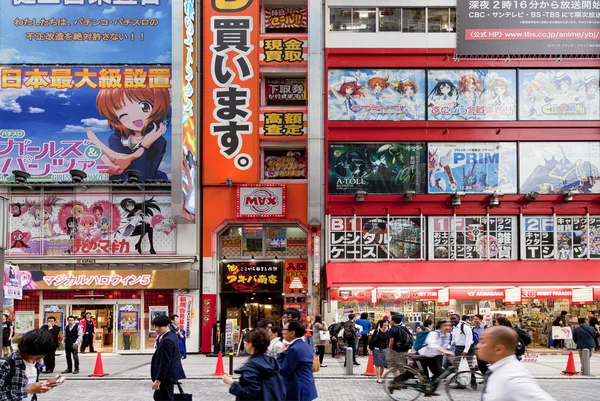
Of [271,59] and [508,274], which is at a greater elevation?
[271,59]

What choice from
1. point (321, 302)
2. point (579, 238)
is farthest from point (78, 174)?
point (579, 238)

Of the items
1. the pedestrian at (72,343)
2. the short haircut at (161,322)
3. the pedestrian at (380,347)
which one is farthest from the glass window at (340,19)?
the short haircut at (161,322)

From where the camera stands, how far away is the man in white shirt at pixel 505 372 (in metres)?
4.92

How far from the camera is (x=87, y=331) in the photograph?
25922mm

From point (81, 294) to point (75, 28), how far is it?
10.3m

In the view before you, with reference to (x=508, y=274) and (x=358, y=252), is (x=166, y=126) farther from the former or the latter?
(x=508, y=274)

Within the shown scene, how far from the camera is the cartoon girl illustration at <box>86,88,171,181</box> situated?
28.4 meters

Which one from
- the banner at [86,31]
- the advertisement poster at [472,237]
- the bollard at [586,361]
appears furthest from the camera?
the advertisement poster at [472,237]

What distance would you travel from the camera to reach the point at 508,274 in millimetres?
27875

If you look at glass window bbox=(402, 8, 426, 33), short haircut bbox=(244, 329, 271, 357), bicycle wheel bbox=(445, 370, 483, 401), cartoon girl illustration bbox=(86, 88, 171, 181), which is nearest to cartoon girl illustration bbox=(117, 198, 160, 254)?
cartoon girl illustration bbox=(86, 88, 171, 181)

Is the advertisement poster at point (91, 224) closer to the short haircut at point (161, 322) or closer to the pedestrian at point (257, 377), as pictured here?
the short haircut at point (161, 322)

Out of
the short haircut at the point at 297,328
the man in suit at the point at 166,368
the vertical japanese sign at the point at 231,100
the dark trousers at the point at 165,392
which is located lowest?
the dark trousers at the point at 165,392

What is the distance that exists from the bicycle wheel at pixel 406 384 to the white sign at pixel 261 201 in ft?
46.7

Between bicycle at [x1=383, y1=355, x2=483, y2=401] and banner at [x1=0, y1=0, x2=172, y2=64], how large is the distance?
58.1ft
